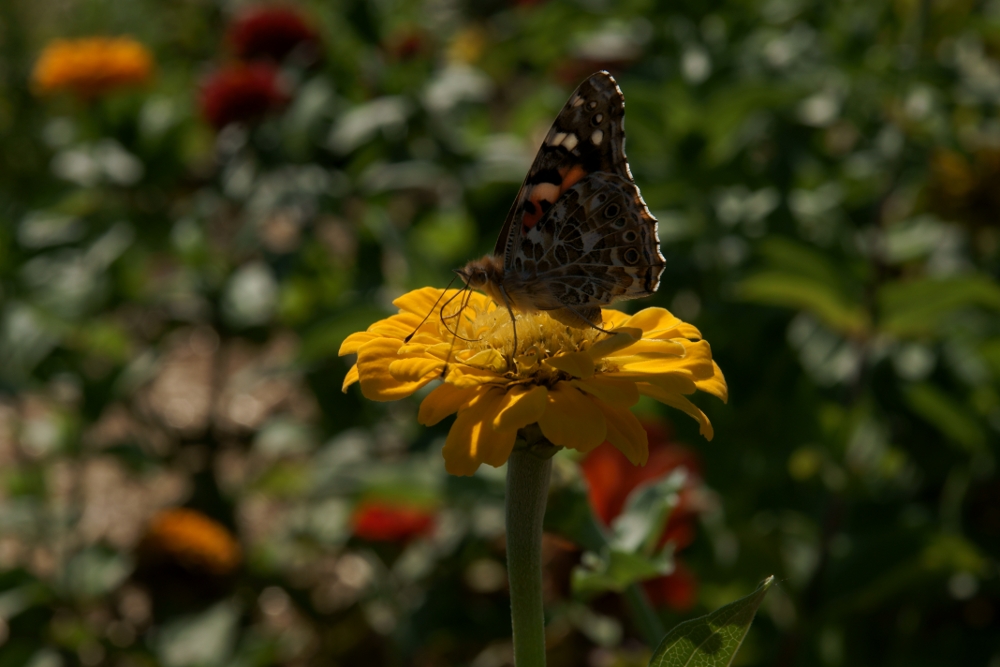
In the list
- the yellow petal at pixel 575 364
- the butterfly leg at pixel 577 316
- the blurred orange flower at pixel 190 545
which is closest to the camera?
the yellow petal at pixel 575 364

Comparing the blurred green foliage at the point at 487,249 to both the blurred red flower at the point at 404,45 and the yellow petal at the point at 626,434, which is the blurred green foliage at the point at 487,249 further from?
the yellow petal at the point at 626,434

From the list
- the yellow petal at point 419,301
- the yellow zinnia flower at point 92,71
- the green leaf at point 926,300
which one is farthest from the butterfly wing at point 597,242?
the yellow zinnia flower at point 92,71

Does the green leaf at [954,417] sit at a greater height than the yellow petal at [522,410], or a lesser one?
lesser

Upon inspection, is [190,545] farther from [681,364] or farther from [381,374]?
[681,364]

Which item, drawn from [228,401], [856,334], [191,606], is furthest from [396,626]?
[228,401]

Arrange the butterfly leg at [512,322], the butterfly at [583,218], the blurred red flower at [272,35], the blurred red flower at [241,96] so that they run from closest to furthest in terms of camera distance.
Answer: the butterfly leg at [512,322] → the butterfly at [583,218] → the blurred red flower at [241,96] → the blurred red flower at [272,35]

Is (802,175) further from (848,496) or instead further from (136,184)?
(136,184)
